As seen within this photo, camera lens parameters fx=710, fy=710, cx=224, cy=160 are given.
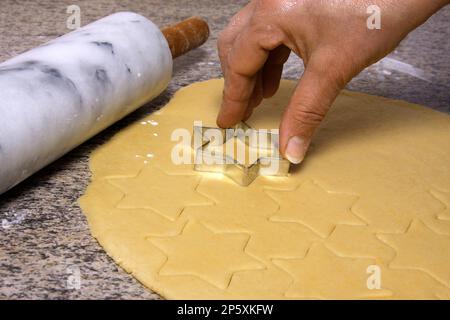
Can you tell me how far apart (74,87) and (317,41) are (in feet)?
1.50

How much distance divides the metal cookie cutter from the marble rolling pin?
174mm

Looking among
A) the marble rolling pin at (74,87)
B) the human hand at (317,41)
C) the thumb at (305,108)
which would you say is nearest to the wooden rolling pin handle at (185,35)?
the marble rolling pin at (74,87)

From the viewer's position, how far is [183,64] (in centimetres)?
193

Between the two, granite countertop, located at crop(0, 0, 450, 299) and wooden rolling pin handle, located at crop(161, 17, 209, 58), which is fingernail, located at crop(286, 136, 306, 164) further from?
wooden rolling pin handle, located at crop(161, 17, 209, 58)

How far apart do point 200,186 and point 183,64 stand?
0.71 m

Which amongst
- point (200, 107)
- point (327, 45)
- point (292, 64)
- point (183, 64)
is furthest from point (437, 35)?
point (327, 45)

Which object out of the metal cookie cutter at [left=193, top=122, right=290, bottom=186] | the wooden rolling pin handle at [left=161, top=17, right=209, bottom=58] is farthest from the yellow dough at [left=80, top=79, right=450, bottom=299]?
the wooden rolling pin handle at [left=161, top=17, right=209, bottom=58]

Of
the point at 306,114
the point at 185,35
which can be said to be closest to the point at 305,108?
the point at 306,114

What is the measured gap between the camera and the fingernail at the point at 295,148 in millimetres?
1311

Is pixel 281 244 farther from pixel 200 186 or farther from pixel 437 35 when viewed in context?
pixel 437 35

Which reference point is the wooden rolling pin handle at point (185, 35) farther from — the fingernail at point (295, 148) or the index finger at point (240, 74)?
the fingernail at point (295, 148)

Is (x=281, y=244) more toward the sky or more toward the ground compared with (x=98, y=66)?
more toward the ground
